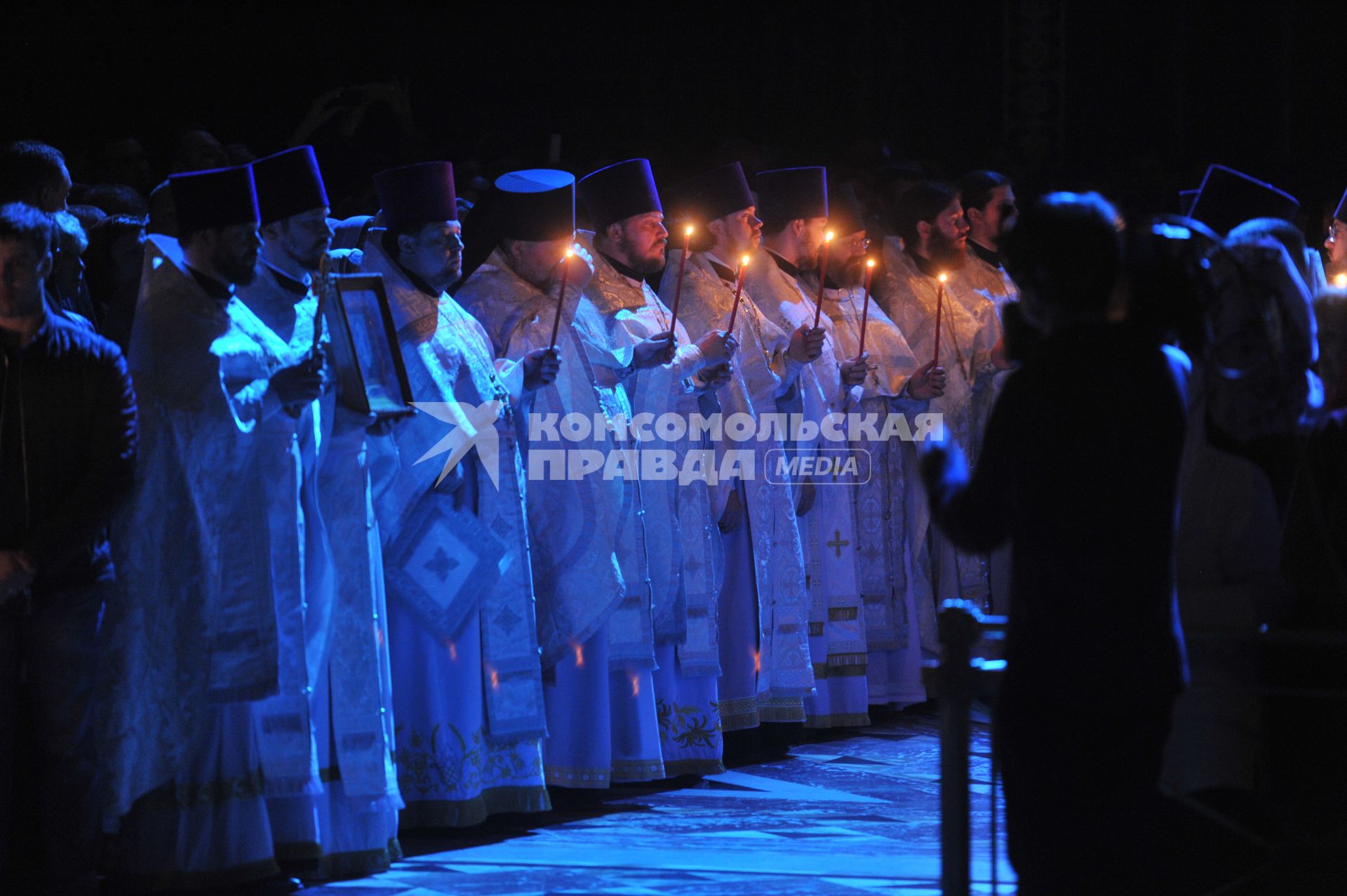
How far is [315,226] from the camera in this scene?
5.39 m

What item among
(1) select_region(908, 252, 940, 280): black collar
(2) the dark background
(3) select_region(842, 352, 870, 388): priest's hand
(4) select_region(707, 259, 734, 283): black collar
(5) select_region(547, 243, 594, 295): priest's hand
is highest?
(2) the dark background

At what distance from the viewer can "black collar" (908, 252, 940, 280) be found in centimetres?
884

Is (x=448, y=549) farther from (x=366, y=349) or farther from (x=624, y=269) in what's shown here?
(x=624, y=269)

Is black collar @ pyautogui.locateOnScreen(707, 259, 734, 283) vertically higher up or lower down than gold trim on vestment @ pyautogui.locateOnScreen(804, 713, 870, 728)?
higher up

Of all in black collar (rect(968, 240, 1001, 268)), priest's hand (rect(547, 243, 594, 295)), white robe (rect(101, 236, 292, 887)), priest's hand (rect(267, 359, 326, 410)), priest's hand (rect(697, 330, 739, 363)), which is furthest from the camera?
black collar (rect(968, 240, 1001, 268))

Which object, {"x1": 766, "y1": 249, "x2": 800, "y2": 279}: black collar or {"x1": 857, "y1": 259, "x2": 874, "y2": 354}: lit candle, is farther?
{"x1": 766, "y1": 249, "x2": 800, "y2": 279}: black collar

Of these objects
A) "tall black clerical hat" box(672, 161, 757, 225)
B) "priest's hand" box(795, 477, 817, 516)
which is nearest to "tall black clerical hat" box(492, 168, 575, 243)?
"tall black clerical hat" box(672, 161, 757, 225)

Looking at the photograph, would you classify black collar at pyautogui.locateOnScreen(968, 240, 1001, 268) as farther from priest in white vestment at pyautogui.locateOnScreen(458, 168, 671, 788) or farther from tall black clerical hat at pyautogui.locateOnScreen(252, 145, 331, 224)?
tall black clerical hat at pyautogui.locateOnScreen(252, 145, 331, 224)

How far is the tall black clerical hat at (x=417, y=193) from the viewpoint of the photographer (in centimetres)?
579

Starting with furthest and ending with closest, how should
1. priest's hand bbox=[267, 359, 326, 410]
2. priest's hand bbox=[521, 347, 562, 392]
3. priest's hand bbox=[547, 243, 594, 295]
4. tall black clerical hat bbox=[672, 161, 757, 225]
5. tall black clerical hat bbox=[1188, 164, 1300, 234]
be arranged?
tall black clerical hat bbox=[672, 161, 757, 225], priest's hand bbox=[547, 243, 594, 295], priest's hand bbox=[521, 347, 562, 392], tall black clerical hat bbox=[1188, 164, 1300, 234], priest's hand bbox=[267, 359, 326, 410]

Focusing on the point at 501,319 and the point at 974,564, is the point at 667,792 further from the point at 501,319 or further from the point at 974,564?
the point at 974,564

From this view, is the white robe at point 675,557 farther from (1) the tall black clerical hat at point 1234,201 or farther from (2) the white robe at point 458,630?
(1) the tall black clerical hat at point 1234,201

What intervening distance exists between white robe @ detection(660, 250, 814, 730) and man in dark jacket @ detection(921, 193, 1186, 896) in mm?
4312

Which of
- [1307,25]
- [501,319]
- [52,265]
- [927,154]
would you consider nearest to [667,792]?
[501,319]
